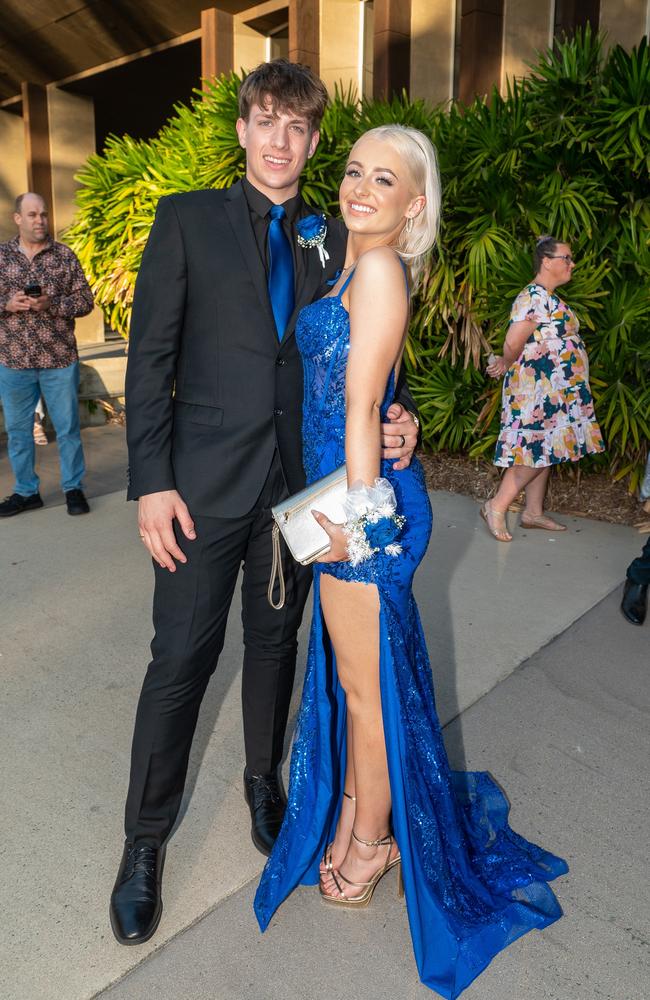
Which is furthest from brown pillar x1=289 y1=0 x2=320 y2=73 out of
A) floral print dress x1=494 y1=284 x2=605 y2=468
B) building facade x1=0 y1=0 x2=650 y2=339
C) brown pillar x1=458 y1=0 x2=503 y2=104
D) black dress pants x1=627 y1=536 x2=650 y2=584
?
black dress pants x1=627 y1=536 x2=650 y2=584

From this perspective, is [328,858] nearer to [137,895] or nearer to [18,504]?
[137,895]

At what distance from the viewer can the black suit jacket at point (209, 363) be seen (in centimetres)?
206

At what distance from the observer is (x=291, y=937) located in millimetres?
2074

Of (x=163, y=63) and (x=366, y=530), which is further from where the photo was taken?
(x=163, y=63)

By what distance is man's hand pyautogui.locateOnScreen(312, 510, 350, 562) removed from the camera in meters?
1.85

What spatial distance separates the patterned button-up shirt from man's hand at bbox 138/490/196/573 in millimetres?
3755

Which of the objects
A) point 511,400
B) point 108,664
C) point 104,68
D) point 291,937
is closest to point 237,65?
point 104,68

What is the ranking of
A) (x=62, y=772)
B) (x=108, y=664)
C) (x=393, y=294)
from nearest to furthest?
(x=393, y=294)
(x=62, y=772)
(x=108, y=664)

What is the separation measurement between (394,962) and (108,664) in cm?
190

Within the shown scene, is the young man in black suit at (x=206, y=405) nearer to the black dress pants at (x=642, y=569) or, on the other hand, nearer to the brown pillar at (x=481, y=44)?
the black dress pants at (x=642, y=569)

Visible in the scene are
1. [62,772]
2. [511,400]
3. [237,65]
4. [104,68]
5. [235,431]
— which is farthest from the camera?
[104,68]

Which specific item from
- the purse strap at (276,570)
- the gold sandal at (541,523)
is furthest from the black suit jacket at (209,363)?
the gold sandal at (541,523)

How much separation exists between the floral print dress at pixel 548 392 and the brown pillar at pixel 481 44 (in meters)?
5.06

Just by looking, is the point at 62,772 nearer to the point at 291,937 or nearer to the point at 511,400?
the point at 291,937
